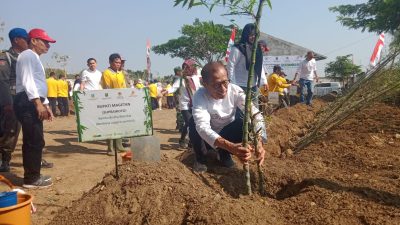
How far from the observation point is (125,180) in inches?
118

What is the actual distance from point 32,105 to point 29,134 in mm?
307

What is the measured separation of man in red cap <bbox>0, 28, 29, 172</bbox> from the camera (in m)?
4.57

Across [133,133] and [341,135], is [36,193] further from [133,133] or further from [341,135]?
[341,135]

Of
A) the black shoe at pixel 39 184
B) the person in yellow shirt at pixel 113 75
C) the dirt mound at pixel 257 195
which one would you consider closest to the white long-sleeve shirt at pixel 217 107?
the dirt mound at pixel 257 195

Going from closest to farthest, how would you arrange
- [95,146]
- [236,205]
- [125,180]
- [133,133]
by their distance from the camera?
[236,205], [125,180], [133,133], [95,146]

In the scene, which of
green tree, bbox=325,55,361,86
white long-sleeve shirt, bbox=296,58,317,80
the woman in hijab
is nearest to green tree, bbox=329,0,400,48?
green tree, bbox=325,55,361,86

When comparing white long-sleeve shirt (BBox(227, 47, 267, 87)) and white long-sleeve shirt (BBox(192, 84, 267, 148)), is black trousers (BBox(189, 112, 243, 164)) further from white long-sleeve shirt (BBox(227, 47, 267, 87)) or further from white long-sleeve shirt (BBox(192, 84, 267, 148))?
white long-sleeve shirt (BBox(227, 47, 267, 87))

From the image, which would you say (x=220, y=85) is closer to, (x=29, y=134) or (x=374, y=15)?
(x=29, y=134)

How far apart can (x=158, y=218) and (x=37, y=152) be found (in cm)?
216

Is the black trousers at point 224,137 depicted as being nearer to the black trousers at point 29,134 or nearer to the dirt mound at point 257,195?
the dirt mound at point 257,195

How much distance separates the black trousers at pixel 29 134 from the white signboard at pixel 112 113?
93 cm

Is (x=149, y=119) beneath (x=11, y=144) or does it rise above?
above

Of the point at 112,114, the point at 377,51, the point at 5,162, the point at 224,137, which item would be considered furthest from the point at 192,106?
the point at 377,51

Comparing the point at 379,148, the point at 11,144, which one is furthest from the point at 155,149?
the point at 379,148
